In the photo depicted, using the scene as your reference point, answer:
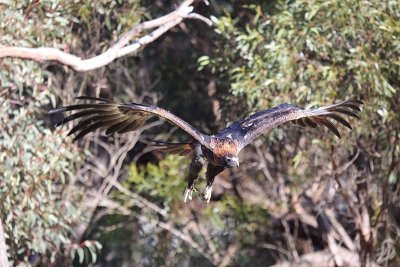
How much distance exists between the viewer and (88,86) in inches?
399

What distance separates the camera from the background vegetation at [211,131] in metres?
8.16

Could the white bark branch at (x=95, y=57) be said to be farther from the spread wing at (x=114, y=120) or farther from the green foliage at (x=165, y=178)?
the green foliage at (x=165, y=178)

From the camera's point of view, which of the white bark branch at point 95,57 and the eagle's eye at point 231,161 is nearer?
the eagle's eye at point 231,161

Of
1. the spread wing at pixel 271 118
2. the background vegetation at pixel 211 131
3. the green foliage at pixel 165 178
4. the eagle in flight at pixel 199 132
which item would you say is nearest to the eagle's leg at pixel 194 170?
the eagle in flight at pixel 199 132

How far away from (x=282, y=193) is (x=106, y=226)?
1.96 m

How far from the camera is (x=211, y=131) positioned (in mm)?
10406

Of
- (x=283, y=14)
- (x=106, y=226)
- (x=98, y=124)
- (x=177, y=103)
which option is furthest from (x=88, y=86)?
(x=98, y=124)

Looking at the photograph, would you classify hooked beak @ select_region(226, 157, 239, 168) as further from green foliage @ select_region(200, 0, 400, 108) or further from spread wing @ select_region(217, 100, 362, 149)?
green foliage @ select_region(200, 0, 400, 108)

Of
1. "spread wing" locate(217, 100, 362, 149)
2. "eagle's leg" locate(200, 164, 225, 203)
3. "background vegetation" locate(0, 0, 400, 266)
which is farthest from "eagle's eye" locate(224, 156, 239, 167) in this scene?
"background vegetation" locate(0, 0, 400, 266)

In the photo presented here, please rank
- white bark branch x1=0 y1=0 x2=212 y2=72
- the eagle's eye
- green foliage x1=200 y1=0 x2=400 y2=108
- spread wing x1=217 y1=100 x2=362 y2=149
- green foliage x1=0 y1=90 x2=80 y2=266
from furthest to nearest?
green foliage x1=200 y1=0 x2=400 y2=108 → green foliage x1=0 y1=90 x2=80 y2=266 → white bark branch x1=0 y1=0 x2=212 y2=72 → spread wing x1=217 y1=100 x2=362 y2=149 → the eagle's eye

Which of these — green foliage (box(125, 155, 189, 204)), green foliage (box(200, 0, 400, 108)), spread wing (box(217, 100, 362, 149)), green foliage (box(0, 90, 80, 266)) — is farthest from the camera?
green foliage (box(125, 155, 189, 204))

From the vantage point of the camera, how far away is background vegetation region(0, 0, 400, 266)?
8.16 meters

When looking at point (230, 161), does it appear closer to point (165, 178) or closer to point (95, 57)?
point (95, 57)

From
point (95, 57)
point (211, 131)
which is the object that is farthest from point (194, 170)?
point (211, 131)
